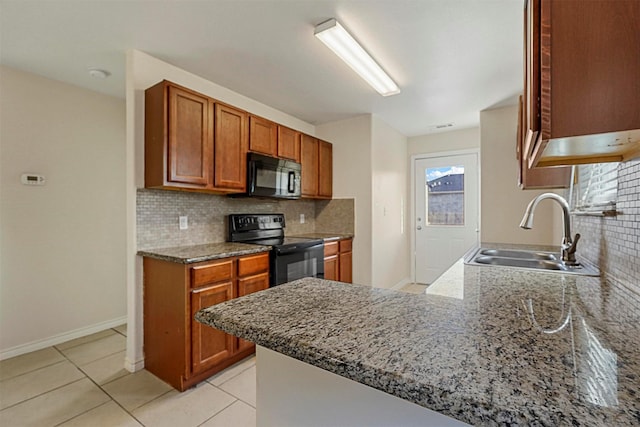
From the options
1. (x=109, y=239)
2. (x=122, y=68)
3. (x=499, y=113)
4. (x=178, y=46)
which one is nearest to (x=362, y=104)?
(x=499, y=113)

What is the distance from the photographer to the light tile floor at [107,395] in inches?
66.9

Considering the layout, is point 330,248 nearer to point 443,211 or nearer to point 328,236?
point 328,236

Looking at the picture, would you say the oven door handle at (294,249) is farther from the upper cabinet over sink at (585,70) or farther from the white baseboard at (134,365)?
the upper cabinet over sink at (585,70)

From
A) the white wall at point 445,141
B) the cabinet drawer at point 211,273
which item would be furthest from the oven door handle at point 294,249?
the white wall at point 445,141

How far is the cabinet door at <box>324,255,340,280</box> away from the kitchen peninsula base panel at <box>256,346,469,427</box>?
7.89 feet

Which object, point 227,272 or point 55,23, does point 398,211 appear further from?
point 55,23

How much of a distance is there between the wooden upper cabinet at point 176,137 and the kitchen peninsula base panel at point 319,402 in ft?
5.60

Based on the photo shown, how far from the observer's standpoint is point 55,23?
6.16 feet

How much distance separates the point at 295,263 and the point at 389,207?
77.7 inches

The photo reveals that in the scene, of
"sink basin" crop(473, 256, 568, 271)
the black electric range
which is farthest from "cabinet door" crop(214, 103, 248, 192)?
"sink basin" crop(473, 256, 568, 271)

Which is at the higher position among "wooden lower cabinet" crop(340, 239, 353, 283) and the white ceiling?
the white ceiling

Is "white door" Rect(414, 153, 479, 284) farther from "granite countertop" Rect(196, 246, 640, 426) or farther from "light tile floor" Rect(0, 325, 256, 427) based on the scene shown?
"granite countertop" Rect(196, 246, 640, 426)

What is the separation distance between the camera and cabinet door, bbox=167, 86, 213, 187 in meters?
2.14

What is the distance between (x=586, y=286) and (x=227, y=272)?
203cm
